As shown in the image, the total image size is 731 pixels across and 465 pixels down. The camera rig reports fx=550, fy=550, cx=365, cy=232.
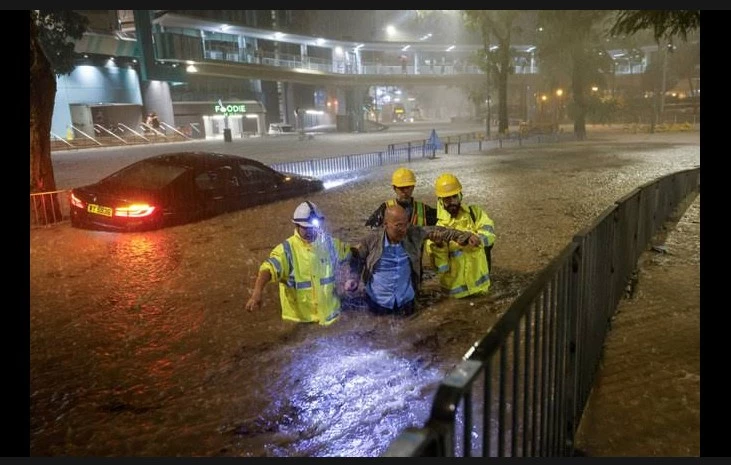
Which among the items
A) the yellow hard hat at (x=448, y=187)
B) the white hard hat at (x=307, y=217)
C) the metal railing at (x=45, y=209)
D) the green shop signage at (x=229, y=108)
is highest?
the green shop signage at (x=229, y=108)

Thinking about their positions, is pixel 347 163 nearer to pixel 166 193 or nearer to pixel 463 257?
pixel 166 193

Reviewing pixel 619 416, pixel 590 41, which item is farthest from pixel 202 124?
pixel 619 416

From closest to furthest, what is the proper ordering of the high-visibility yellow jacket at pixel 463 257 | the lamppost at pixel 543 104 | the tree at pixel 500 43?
the high-visibility yellow jacket at pixel 463 257 < the tree at pixel 500 43 < the lamppost at pixel 543 104

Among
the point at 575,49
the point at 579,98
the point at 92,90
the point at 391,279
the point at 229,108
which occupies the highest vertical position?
the point at 575,49

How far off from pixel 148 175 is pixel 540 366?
Answer: 834 centimetres

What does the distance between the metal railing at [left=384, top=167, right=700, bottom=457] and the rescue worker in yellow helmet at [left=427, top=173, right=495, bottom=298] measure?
1321 millimetres

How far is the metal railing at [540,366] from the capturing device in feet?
5.19

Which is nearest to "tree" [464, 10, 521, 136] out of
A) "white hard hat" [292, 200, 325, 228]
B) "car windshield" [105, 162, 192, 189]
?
"car windshield" [105, 162, 192, 189]

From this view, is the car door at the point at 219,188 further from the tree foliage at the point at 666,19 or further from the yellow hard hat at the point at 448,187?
the tree foliage at the point at 666,19

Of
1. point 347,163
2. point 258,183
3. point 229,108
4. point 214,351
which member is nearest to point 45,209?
point 258,183

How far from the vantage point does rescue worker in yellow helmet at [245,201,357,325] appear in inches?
184

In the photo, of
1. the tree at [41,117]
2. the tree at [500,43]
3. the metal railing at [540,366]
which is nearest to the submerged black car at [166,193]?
the tree at [41,117]

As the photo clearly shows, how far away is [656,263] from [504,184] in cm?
850

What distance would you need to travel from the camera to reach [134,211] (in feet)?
28.4
